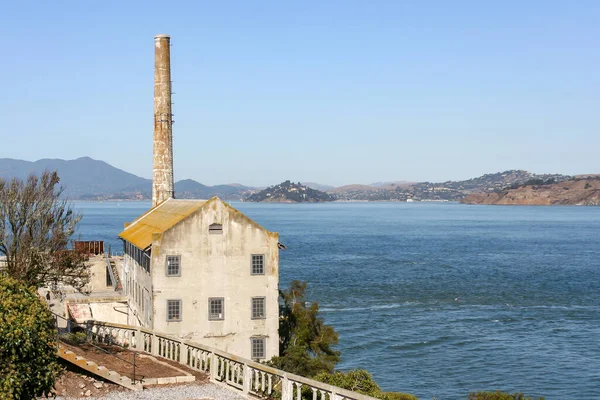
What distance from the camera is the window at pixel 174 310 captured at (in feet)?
131

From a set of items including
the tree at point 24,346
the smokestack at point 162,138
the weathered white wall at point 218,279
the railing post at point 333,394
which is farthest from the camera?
the smokestack at point 162,138

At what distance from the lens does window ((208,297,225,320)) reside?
132 ft

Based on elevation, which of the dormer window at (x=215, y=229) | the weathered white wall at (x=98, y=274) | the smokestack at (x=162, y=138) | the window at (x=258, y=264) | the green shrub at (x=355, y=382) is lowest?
the green shrub at (x=355, y=382)

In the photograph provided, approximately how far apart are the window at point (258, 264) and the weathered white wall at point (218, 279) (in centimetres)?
18

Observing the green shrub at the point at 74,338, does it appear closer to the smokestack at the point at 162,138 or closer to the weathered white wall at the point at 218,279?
the weathered white wall at the point at 218,279

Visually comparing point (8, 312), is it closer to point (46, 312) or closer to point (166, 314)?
point (46, 312)

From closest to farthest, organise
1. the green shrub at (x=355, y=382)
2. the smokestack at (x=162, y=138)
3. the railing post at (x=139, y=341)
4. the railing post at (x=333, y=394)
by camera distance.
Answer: the railing post at (x=333, y=394)
the railing post at (x=139, y=341)
the green shrub at (x=355, y=382)
the smokestack at (x=162, y=138)

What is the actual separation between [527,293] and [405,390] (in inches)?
1669

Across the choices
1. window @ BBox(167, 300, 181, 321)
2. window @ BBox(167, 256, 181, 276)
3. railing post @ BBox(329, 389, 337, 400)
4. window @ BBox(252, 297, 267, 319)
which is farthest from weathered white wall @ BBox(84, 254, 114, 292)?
railing post @ BBox(329, 389, 337, 400)

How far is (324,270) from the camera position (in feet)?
341

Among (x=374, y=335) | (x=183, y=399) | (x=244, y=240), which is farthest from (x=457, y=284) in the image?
(x=183, y=399)

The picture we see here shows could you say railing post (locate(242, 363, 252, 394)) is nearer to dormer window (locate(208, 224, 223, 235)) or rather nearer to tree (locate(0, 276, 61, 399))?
tree (locate(0, 276, 61, 399))

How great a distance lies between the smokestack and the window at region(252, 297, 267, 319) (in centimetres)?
2341

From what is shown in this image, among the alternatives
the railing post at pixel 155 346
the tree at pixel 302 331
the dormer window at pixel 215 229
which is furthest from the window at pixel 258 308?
the railing post at pixel 155 346
